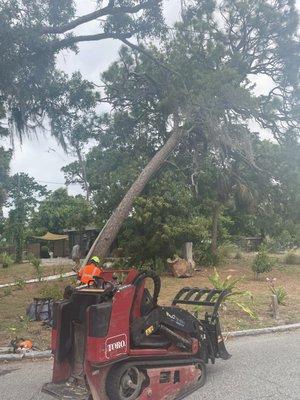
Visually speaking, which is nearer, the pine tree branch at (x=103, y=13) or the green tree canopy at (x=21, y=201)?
the pine tree branch at (x=103, y=13)

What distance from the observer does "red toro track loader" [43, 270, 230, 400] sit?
4441mm

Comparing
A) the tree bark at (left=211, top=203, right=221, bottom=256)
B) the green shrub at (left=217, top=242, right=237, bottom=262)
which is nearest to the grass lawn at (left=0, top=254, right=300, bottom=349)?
the tree bark at (left=211, top=203, right=221, bottom=256)

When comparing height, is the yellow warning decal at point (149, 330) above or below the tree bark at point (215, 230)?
below

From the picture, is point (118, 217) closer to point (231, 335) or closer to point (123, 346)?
point (231, 335)

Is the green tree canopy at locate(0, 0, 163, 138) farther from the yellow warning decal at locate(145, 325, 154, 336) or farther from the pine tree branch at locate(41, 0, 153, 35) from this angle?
the yellow warning decal at locate(145, 325, 154, 336)

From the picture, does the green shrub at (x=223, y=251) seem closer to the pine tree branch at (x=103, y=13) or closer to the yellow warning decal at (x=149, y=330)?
the pine tree branch at (x=103, y=13)

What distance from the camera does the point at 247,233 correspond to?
36906mm

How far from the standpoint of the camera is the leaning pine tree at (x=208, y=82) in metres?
13.6

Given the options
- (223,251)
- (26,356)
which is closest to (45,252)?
(223,251)

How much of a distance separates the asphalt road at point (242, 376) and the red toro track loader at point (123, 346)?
413 mm

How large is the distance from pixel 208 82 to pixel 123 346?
9886 millimetres

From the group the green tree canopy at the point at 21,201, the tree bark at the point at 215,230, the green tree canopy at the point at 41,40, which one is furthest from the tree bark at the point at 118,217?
the green tree canopy at the point at 21,201

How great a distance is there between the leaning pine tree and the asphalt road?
6777 millimetres

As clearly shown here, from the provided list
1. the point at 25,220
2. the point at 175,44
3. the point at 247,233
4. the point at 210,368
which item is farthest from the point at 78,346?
the point at 25,220
